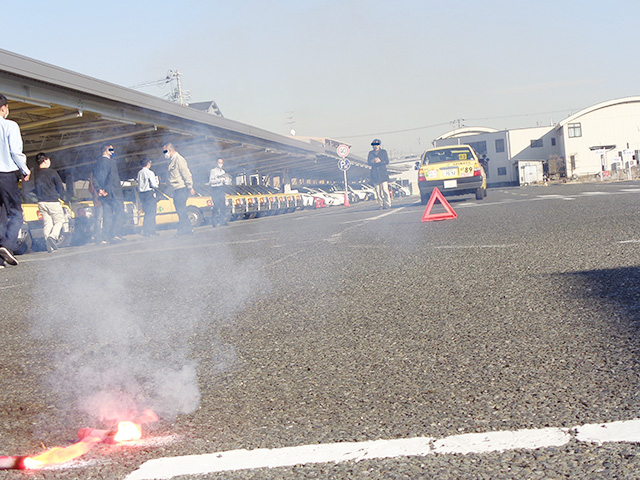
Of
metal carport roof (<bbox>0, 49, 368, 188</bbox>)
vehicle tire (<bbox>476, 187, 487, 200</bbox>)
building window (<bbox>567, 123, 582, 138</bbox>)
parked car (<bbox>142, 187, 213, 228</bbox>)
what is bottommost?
vehicle tire (<bbox>476, 187, 487, 200</bbox>)

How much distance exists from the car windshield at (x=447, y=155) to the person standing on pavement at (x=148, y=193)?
7.48 m

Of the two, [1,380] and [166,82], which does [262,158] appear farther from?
[1,380]

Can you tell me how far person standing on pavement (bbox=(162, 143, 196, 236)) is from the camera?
893cm

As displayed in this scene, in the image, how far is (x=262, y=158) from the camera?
11.4 m

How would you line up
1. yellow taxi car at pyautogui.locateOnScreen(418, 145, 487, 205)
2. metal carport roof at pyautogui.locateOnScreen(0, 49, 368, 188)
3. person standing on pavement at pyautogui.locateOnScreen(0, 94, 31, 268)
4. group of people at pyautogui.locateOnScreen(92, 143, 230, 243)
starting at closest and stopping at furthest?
person standing on pavement at pyautogui.locateOnScreen(0, 94, 31, 268) → metal carport roof at pyautogui.locateOnScreen(0, 49, 368, 188) → group of people at pyautogui.locateOnScreen(92, 143, 230, 243) → yellow taxi car at pyautogui.locateOnScreen(418, 145, 487, 205)

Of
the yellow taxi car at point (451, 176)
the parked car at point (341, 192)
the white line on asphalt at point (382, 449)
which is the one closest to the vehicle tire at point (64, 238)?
the yellow taxi car at point (451, 176)

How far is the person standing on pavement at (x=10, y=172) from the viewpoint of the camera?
5559 mm

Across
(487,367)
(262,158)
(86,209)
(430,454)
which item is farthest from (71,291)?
(86,209)

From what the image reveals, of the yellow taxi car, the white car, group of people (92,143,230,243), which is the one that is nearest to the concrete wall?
the white car

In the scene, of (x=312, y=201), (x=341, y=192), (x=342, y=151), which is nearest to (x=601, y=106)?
(x=341, y=192)

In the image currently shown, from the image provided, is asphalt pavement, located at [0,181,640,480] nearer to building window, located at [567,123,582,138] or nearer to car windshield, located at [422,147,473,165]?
car windshield, located at [422,147,473,165]

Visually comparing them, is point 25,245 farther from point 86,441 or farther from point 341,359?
point 86,441

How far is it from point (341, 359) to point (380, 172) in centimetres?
1415

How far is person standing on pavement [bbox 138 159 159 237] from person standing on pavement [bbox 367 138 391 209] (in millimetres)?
6008
